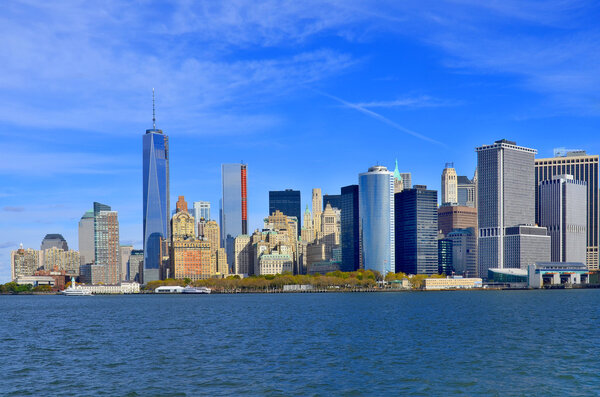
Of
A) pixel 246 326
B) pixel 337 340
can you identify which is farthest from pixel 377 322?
pixel 337 340

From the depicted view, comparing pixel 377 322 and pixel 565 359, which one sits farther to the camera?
pixel 377 322

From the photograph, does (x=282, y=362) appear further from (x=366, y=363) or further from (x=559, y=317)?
(x=559, y=317)

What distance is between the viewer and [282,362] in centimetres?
6138

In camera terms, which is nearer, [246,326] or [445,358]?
[445,358]

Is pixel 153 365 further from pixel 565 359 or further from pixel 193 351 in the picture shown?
A: pixel 565 359

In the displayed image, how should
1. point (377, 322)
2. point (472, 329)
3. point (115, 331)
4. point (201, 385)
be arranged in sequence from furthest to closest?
1. point (377, 322)
2. point (115, 331)
3. point (472, 329)
4. point (201, 385)

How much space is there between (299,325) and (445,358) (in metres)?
40.6

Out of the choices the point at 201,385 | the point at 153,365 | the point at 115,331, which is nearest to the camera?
the point at 201,385

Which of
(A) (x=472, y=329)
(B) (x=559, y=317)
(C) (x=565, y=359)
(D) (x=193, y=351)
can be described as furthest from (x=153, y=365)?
(B) (x=559, y=317)

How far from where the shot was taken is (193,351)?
69375mm

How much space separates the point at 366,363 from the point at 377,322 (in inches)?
1810

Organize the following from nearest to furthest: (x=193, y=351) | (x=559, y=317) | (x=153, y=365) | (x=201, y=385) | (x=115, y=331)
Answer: (x=201, y=385) → (x=153, y=365) → (x=193, y=351) → (x=115, y=331) → (x=559, y=317)

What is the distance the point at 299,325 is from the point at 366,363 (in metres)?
40.6

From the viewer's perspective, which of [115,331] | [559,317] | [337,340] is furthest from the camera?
[559,317]
